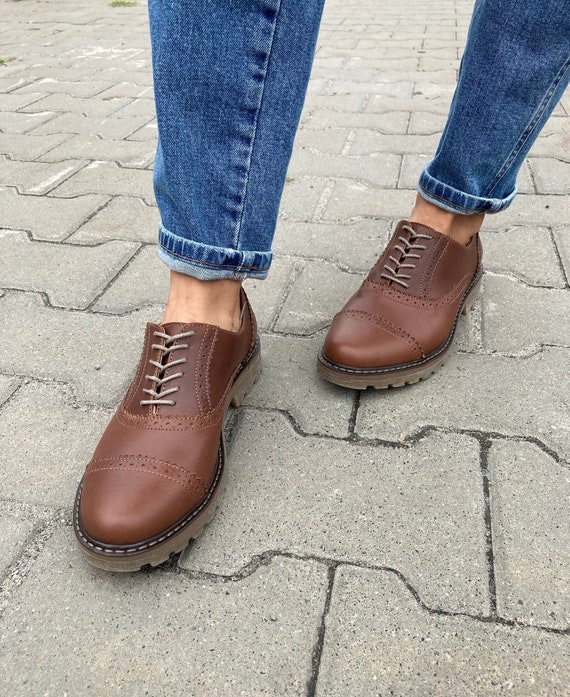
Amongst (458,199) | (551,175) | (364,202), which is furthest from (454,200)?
(551,175)

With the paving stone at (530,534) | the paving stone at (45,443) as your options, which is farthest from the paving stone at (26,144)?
the paving stone at (530,534)

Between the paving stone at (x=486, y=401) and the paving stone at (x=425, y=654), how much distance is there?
39 centimetres

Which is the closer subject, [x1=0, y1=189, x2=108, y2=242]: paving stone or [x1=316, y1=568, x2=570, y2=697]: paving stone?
[x1=316, y1=568, x2=570, y2=697]: paving stone

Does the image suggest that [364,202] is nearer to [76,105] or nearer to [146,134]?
[146,134]

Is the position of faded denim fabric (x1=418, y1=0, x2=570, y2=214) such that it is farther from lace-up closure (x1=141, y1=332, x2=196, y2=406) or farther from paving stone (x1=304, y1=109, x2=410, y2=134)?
paving stone (x1=304, y1=109, x2=410, y2=134)

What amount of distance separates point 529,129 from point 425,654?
1.06 metres

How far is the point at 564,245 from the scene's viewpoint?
5.95 feet

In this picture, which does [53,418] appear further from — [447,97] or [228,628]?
[447,97]

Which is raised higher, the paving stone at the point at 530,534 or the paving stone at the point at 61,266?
the paving stone at the point at 530,534

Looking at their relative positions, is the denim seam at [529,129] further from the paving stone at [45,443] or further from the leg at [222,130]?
the paving stone at [45,443]

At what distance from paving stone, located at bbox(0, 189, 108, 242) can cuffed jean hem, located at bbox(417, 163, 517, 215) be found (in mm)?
1111

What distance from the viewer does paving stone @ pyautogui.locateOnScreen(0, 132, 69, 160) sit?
254 centimetres

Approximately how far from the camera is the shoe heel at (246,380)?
4.03ft

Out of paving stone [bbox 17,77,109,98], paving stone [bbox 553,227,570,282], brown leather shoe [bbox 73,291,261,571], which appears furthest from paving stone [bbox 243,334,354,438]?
paving stone [bbox 17,77,109,98]
